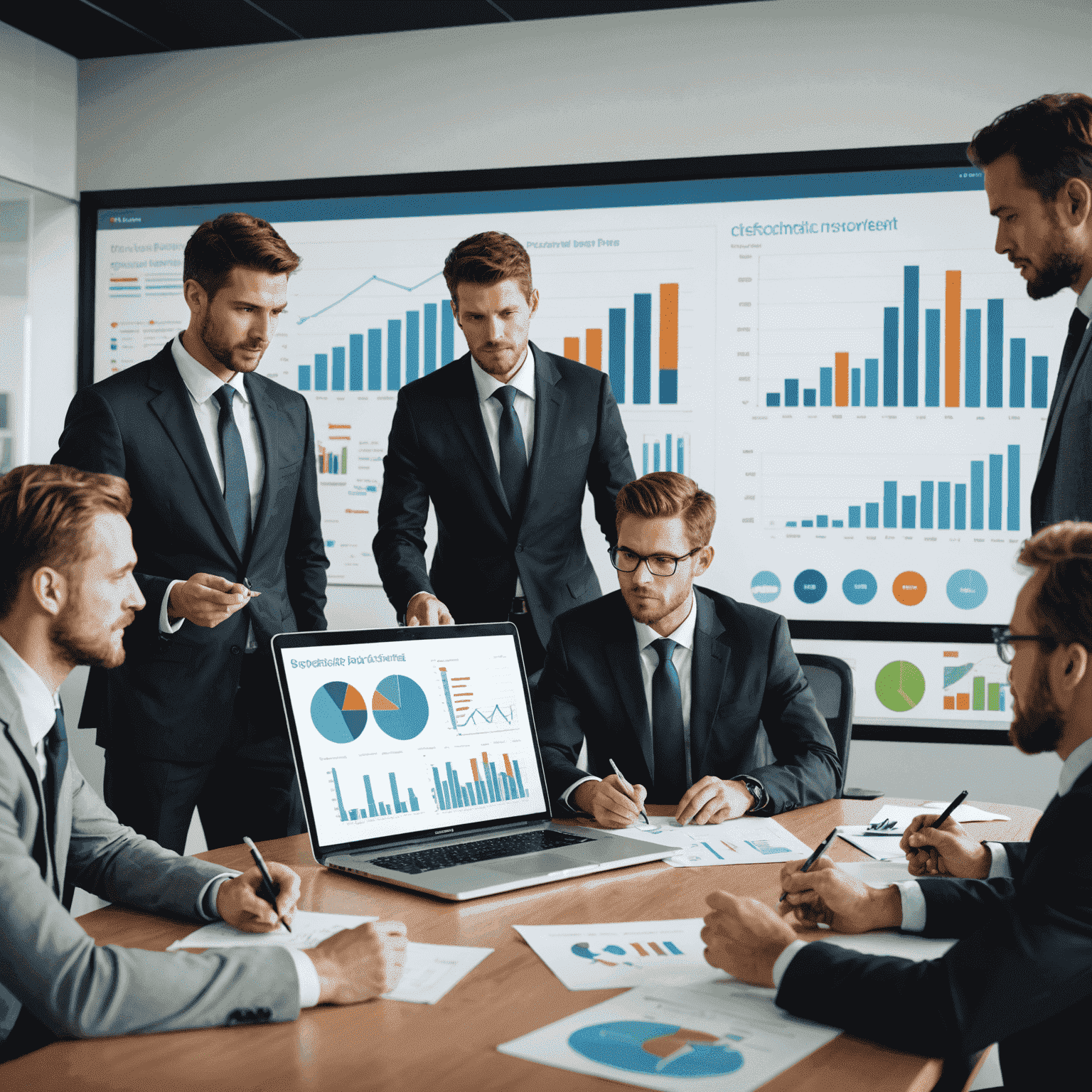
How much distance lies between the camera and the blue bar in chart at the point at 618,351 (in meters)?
3.81

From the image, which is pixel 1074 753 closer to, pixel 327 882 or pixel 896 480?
pixel 327 882

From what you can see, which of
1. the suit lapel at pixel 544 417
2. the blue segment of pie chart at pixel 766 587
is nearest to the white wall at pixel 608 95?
the blue segment of pie chart at pixel 766 587

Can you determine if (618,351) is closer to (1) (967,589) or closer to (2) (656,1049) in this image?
(1) (967,589)

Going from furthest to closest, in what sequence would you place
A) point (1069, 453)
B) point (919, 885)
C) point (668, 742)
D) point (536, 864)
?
point (668, 742) → point (1069, 453) → point (536, 864) → point (919, 885)

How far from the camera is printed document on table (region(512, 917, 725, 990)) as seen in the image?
1.26 meters

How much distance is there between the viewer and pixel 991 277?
3.52 metres

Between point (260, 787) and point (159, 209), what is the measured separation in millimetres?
2568

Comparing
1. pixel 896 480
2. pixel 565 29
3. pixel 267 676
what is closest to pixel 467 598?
pixel 267 676

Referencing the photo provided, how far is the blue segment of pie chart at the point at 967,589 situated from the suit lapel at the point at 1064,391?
1520 mm

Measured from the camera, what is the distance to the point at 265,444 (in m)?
2.65

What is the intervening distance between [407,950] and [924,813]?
115cm

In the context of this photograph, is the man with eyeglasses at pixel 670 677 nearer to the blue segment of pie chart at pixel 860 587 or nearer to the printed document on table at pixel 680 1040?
the printed document on table at pixel 680 1040

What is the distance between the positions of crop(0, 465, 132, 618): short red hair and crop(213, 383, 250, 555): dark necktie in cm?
110

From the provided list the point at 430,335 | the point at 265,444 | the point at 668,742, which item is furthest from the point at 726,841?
the point at 430,335
